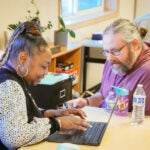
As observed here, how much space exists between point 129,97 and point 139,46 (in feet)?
1.00

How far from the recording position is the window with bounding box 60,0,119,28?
432 cm

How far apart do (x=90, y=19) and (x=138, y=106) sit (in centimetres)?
303

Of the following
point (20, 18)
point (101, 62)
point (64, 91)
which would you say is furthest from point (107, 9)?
point (64, 91)

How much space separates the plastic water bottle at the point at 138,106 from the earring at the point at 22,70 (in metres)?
0.58

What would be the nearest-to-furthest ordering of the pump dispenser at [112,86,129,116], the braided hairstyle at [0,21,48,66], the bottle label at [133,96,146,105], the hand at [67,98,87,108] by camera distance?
the braided hairstyle at [0,21,48,66]
the bottle label at [133,96,146,105]
the pump dispenser at [112,86,129,116]
the hand at [67,98,87,108]

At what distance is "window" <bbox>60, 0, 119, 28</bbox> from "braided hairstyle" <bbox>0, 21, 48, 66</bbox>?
8.74 ft

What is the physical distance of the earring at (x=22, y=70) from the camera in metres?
1.42

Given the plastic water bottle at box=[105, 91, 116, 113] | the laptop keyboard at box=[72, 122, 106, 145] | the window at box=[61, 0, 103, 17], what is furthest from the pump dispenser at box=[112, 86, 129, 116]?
the window at box=[61, 0, 103, 17]

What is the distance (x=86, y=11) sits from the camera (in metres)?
4.86

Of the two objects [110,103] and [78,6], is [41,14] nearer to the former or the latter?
[78,6]

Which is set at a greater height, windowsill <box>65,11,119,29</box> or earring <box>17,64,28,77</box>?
earring <box>17,64,28,77</box>

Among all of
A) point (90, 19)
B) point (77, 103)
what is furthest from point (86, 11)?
point (77, 103)

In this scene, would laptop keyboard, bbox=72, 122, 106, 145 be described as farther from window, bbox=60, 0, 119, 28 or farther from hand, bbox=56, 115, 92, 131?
window, bbox=60, 0, 119, 28

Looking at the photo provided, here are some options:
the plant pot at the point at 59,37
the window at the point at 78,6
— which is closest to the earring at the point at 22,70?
the plant pot at the point at 59,37
